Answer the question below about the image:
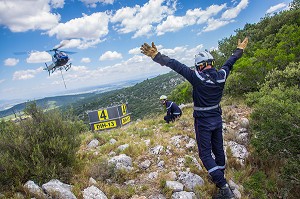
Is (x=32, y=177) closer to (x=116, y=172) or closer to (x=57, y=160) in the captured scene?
(x=57, y=160)

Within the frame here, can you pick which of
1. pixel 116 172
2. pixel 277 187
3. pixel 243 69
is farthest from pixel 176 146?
pixel 243 69

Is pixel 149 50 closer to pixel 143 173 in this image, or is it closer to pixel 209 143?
pixel 209 143

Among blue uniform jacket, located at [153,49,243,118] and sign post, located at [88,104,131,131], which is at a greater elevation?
blue uniform jacket, located at [153,49,243,118]

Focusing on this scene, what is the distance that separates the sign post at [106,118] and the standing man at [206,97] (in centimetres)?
1079

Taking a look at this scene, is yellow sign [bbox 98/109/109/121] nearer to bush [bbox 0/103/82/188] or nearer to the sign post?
the sign post

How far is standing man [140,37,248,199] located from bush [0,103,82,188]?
266 cm

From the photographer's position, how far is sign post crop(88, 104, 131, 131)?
15.1 meters

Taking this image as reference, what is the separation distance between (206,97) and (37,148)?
3448 mm

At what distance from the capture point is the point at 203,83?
4.45 meters

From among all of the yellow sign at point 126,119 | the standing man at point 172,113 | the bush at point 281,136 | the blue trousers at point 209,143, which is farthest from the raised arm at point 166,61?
the yellow sign at point 126,119

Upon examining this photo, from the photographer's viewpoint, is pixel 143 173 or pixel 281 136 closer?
pixel 281 136

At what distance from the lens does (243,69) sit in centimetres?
1398

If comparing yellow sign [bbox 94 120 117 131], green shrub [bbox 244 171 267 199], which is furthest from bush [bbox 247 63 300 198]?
yellow sign [bbox 94 120 117 131]

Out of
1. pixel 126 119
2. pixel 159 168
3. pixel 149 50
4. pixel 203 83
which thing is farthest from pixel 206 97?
pixel 126 119
